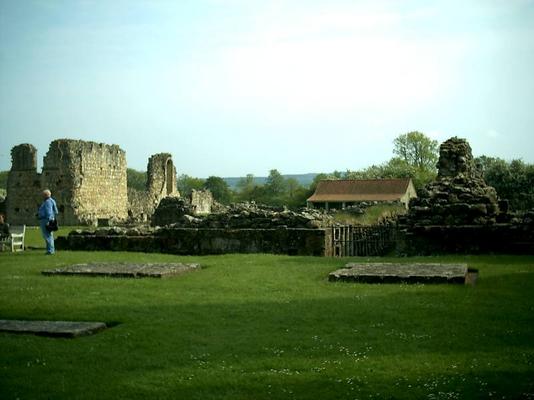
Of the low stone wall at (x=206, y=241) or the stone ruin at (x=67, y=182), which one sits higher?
the stone ruin at (x=67, y=182)

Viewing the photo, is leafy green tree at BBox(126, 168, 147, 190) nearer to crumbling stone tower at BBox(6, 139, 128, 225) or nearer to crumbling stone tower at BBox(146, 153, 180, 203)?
crumbling stone tower at BBox(146, 153, 180, 203)

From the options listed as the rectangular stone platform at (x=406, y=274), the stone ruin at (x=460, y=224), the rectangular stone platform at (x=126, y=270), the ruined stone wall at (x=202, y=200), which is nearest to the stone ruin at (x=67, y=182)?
the ruined stone wall at (x=202, y=200)

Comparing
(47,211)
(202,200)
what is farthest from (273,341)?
(202,200)

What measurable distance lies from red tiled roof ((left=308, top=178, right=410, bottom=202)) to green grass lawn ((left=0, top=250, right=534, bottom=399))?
5029 cm

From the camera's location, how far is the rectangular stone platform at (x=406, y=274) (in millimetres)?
10258

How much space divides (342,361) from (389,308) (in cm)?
247

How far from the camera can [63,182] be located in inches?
1566

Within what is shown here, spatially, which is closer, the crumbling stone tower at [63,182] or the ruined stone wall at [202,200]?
the crumbling stone tower at [63,182]

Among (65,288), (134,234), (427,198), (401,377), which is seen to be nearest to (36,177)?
(134,234)

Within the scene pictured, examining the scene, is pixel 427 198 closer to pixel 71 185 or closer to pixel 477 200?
pixel 477 200

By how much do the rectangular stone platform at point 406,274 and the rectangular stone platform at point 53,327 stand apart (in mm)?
4626

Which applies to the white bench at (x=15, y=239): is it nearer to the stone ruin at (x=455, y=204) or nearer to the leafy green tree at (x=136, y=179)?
the stone ruin at (x=455, y=204)

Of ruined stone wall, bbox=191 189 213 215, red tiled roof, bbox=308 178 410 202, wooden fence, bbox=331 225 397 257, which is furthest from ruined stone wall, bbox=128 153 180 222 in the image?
wooden fence, bbox=331 225 397 257

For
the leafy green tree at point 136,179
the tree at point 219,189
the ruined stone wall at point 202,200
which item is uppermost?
the leafy green tree at point 136,179
